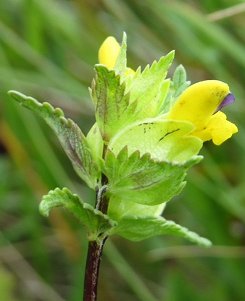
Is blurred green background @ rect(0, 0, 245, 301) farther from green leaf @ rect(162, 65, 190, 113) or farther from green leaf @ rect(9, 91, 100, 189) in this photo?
green leaf @ rect(9, 91, 100, 189)

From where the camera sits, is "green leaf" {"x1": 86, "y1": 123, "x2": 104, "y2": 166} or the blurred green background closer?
"green leaf" {"x1": 86, "y1": 123, "x2": 104, "y2": 166}

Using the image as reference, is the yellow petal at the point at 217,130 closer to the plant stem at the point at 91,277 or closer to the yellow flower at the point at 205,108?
the yellow flower at the point at 205,108

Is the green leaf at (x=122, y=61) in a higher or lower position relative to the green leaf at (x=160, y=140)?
higher

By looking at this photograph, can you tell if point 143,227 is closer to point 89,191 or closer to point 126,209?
point 126,209

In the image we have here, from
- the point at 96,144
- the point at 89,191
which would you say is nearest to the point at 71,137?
the point at 96,144

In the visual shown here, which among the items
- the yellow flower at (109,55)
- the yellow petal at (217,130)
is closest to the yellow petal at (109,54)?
the yellow flower at (109,55)

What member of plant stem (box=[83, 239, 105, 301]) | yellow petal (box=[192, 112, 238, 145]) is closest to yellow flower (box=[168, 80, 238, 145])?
yellow petal (box=[192, 112, 238, 145])

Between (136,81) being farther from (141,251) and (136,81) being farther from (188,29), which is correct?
(141,251)

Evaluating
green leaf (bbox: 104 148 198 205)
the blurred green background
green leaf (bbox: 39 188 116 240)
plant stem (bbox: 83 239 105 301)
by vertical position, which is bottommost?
plant stem (bbox: 83 239 105 301)
